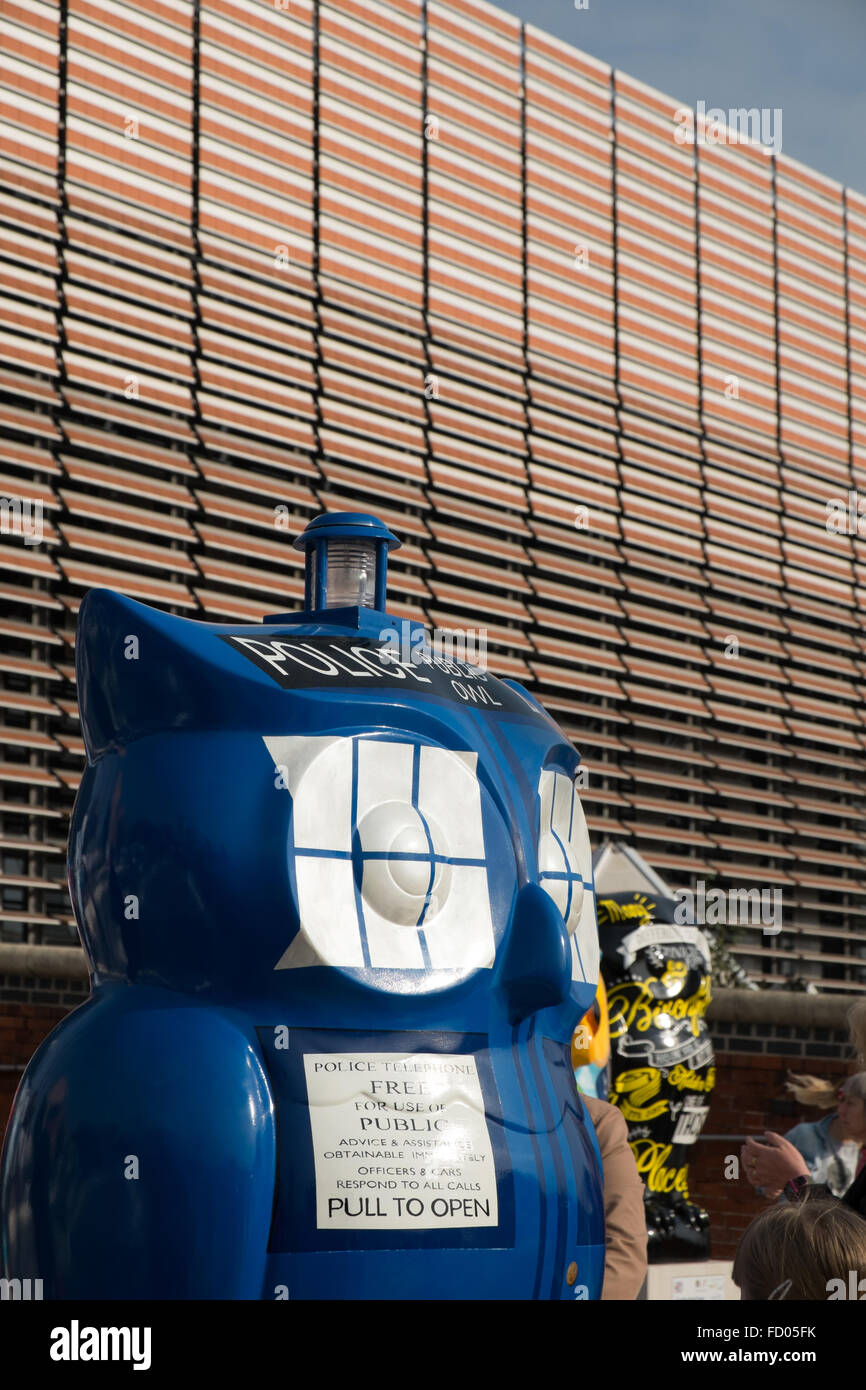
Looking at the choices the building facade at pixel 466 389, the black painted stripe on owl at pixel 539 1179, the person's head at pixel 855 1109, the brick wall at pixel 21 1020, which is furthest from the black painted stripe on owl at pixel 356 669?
the building facade at pixel 466 389

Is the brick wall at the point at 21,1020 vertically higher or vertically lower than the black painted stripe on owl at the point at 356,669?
lower

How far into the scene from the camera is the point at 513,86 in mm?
16734

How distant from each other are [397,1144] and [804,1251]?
2.88ft

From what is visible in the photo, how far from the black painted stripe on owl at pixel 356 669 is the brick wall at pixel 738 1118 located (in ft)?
16.5

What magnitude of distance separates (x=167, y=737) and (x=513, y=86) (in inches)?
603

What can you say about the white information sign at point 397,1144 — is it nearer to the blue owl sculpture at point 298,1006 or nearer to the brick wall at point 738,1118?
the blue owl sculpture at point 298,1006

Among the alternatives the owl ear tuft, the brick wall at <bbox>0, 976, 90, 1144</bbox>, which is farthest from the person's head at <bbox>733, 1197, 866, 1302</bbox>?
the brick wall at <bbox>0, 976, 90, 1144</bbox>

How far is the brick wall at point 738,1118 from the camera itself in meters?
7.70

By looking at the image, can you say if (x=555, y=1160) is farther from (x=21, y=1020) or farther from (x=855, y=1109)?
(x=21, y=1020)

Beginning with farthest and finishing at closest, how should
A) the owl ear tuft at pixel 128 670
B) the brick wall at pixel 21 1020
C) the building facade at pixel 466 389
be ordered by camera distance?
the building facade at pixel 466 389 < the brick wall at pixel 21 1020 < the owl ear tuft at pixel 128 670

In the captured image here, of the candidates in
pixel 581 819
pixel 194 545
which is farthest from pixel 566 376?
pixel 581 819

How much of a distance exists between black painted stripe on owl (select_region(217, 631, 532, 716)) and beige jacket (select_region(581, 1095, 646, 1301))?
0.92 m

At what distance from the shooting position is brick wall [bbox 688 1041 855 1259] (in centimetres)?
770

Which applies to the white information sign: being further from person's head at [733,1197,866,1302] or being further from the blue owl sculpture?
person's head at [733,1197,866,1302]
